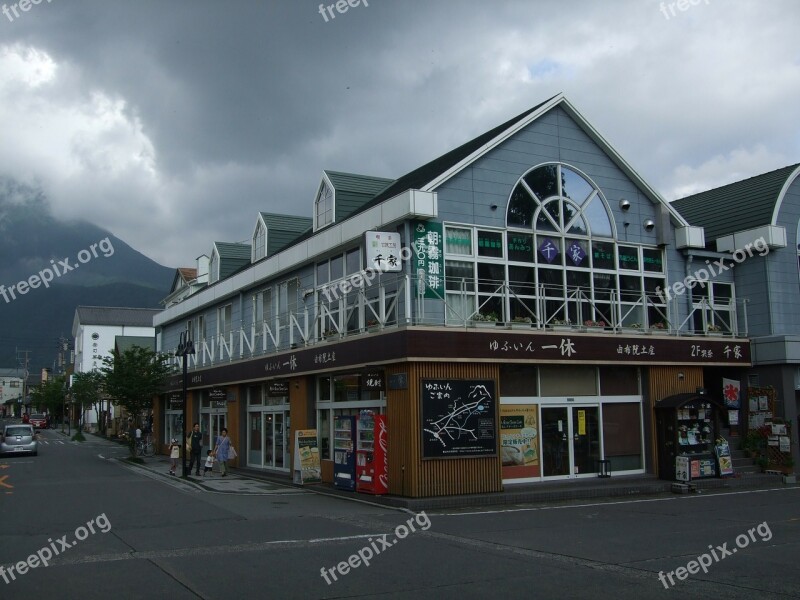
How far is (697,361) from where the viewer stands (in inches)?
879

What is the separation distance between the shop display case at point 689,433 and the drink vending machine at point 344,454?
8.67 m

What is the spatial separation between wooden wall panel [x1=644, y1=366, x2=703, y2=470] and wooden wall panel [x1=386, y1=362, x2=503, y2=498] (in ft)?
18.6

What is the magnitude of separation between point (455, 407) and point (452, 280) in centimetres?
345

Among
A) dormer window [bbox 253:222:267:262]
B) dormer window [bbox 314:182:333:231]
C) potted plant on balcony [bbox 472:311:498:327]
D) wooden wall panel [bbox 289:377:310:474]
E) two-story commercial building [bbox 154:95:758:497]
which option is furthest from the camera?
dormer window [bbox 253:222:267:262]

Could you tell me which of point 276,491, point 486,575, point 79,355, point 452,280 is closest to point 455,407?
point 452,280

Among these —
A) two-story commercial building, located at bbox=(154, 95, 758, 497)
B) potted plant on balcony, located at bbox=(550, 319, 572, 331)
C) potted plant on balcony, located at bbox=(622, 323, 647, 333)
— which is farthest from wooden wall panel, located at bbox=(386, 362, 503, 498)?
potted plant on balcony, located at bbox=(622, 323, 647, 333)

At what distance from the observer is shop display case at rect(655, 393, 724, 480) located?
21.0m

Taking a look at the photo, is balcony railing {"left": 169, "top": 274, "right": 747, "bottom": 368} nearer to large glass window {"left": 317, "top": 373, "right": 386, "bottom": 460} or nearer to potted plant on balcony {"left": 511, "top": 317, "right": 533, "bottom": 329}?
potted plant on balcony {"left": 511, "top": 317, "right": 533, "bottom": 329}

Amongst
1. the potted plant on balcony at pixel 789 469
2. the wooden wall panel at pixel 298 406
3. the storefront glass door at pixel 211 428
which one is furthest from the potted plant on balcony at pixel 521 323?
the storefront glass door at pixel 211 428

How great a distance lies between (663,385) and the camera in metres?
22.0

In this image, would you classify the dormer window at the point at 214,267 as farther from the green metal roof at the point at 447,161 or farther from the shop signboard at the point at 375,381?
the shop signboard at the point at 375,381

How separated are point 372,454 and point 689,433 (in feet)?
29.6

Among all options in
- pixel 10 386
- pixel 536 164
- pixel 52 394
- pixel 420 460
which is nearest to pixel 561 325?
pixel 536 164

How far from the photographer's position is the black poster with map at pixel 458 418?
17656mm
